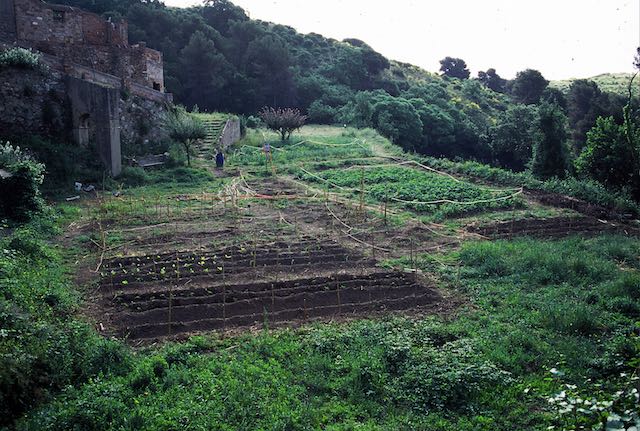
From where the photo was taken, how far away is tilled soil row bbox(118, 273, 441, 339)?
8438 millimetres

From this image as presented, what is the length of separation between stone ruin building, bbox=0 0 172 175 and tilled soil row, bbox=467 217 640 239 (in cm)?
1274

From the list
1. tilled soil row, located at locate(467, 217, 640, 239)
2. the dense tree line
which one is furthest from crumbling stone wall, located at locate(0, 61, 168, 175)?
the dense tree line

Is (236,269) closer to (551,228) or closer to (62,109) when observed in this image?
(551,228)

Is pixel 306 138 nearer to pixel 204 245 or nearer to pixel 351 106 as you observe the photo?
pixel 351 106

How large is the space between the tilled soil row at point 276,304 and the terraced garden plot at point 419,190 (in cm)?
571

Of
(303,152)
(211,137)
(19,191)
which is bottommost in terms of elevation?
(19,191)

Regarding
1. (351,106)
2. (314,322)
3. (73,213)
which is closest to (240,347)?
(314,322)

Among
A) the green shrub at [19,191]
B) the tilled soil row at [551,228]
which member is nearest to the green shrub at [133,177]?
the green shrub at [19,191]

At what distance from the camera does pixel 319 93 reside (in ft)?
137

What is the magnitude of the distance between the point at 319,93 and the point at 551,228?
30.1 m

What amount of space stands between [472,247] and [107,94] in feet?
43.6

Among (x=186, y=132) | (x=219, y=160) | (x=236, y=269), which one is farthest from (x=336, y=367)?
(x=219, y=160)

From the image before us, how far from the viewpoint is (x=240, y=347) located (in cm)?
762

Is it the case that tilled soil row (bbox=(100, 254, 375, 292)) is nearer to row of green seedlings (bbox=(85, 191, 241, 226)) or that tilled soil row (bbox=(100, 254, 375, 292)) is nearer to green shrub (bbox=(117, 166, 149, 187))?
row of green seedlings (bbox=(85, 191, 241, 226))
